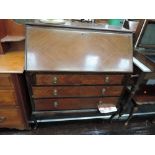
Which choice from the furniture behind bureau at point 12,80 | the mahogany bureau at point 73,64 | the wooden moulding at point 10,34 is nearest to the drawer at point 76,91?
the mahogany bureau at point 73,64

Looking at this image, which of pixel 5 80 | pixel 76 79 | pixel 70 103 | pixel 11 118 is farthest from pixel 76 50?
pixel 11 118

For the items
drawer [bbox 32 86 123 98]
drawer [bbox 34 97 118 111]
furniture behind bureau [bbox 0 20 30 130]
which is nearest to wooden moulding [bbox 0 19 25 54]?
furniture behind bureau [bbox 0 20 30 130]

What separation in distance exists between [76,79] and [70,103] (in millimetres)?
303

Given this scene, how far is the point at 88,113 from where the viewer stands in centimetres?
161

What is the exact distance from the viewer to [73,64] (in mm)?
1249

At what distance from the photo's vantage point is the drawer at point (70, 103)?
142 centimetres

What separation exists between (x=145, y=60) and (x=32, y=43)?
3.49 ft

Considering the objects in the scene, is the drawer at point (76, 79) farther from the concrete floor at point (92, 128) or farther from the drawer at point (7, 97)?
the concrete floor at point (92, 128)

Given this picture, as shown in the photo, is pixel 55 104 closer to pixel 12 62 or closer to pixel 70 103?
pixel 70 103

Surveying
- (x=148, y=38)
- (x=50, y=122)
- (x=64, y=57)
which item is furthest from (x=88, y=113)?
(x=148, y=38)

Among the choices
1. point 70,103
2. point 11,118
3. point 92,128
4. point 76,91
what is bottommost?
point 92,128

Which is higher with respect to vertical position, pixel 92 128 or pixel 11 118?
pixel 11 118

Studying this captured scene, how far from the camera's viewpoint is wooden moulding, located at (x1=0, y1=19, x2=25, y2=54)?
136cm

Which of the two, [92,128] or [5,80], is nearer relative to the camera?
[5,80]
